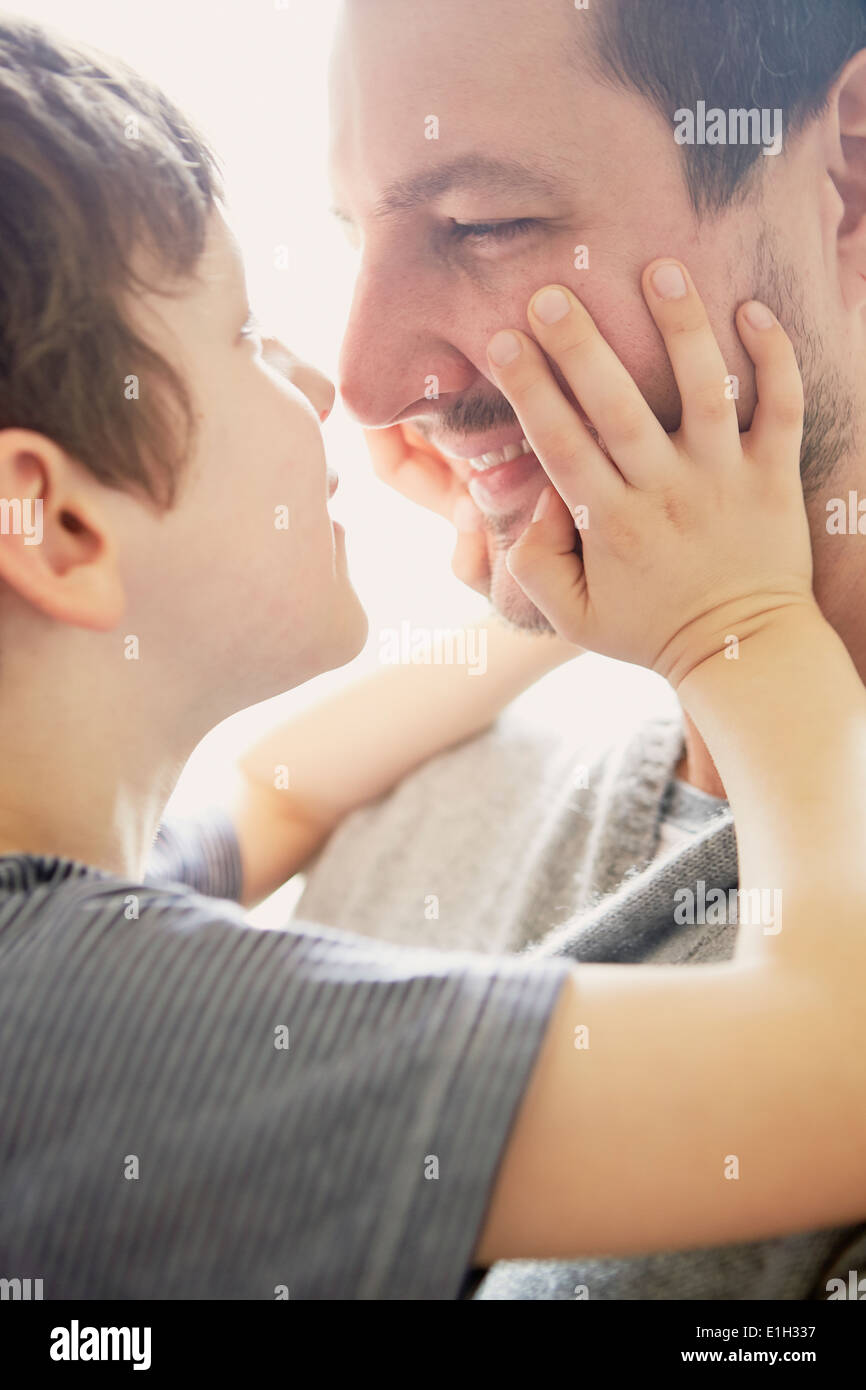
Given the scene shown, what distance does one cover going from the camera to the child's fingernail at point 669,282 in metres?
1.08

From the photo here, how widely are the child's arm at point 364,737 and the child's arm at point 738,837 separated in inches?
11.9

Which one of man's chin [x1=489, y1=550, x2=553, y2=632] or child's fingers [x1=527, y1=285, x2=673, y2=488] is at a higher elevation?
child's fingers [x1=527, y1=285, x2=673, y2=488]

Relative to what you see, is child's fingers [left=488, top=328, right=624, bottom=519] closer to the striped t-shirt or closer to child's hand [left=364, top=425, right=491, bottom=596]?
child's hand [left=364, top=425, right=491, bottom=596]

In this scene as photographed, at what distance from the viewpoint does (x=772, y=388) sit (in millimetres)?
1070

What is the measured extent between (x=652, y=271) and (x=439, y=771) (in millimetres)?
627

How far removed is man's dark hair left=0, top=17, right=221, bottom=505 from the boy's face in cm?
2

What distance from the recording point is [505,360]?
108 cm

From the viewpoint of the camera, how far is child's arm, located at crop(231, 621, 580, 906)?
1412 mm

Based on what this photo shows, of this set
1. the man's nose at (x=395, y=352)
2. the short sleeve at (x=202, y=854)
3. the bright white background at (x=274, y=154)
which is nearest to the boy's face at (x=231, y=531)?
the man's nose at (x=395, y=352)

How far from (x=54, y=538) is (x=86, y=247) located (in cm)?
22

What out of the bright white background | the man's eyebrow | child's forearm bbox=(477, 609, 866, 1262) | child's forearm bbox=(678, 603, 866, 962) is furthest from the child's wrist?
the bright white background

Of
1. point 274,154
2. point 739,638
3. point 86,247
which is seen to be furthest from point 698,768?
point 274,154

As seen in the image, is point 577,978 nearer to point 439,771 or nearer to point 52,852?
point 52,852

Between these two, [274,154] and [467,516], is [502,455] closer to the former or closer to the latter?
[467,516]
